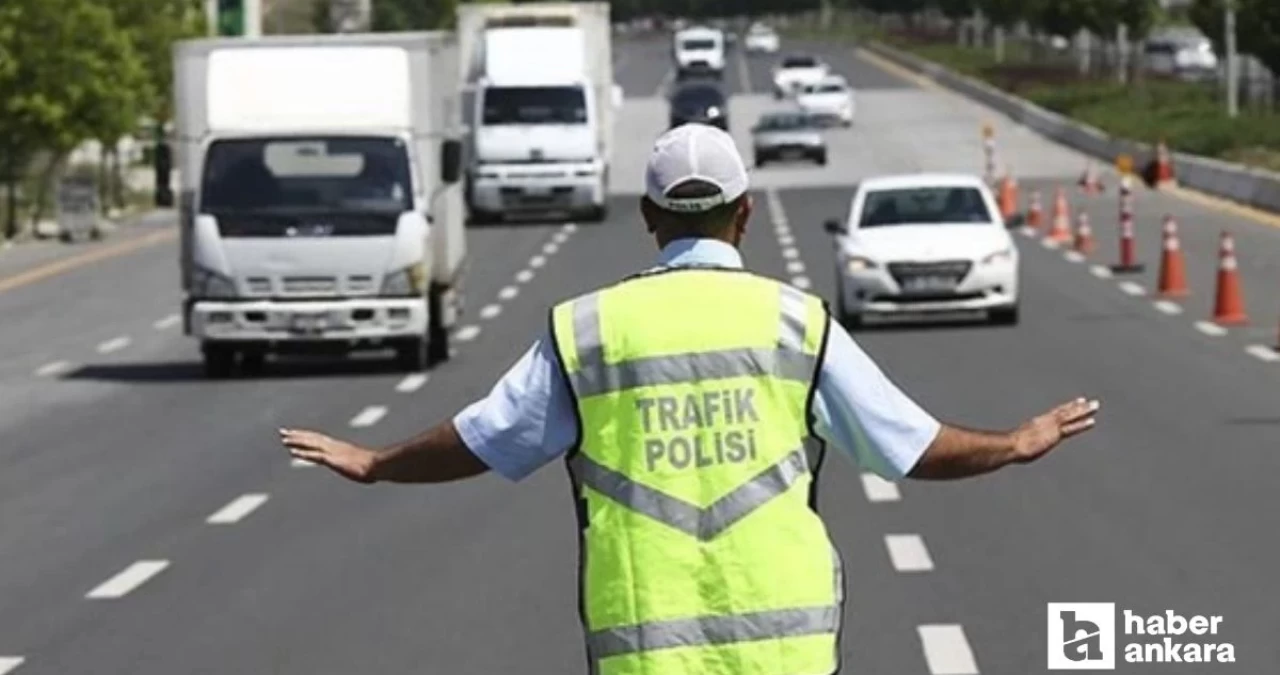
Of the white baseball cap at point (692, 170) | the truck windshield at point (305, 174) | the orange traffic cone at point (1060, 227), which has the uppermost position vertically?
the white baseball cap at point (692, 170)

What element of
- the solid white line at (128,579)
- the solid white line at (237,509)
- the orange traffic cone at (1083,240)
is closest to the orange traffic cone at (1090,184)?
the orange traffic cone at (1083,240)

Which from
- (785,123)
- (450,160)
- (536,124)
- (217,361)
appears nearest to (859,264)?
(450,160)

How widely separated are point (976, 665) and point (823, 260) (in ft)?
99.6

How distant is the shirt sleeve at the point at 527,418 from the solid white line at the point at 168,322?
97.2 feet

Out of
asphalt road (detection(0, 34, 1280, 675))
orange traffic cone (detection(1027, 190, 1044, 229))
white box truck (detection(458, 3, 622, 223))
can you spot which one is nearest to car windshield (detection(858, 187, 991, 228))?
asphalt road (detection(0, 34, 1280, 675))

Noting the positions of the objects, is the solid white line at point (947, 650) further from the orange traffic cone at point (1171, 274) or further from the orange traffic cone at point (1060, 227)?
the orange traffic cone at point (1060, 227)

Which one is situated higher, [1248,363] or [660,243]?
[660,243]

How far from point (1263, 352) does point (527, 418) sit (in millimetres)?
22392

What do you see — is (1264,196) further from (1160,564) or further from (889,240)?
(1160,564)

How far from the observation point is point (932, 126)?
88.1 m

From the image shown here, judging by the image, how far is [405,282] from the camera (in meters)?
28.0

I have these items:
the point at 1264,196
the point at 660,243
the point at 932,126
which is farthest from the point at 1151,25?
the point at 660,243

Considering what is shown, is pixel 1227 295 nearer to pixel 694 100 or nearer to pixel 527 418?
pixel 527 418

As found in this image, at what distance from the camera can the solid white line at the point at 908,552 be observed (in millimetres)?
15383
